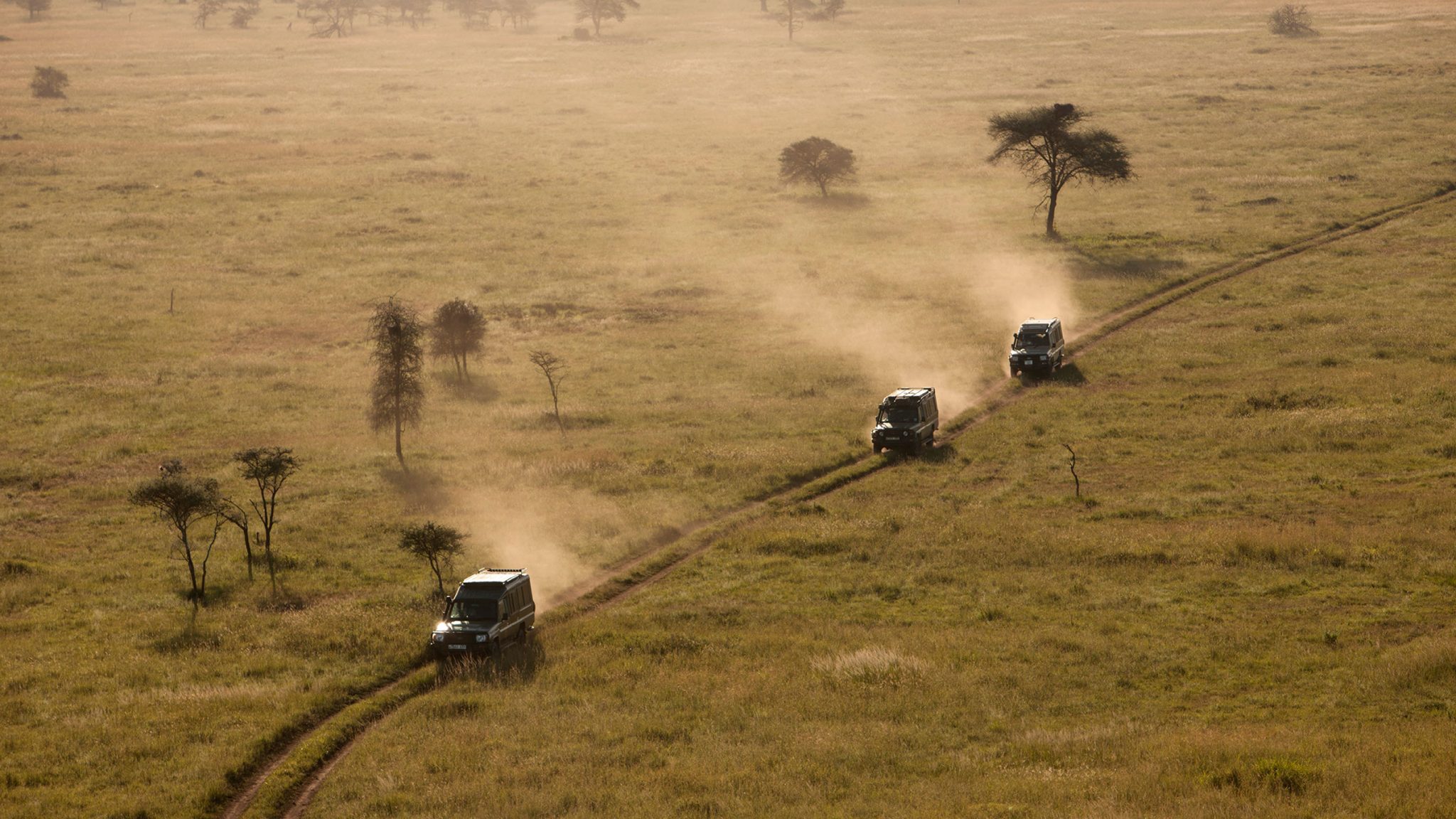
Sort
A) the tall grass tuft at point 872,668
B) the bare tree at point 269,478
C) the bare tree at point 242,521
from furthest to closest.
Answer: the bare tree at point 269,478
the bare tree at point 242,521
the tall grass tuft at point 872,668

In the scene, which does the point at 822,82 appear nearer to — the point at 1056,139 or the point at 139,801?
the point at 1056,139

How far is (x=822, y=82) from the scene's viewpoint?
14612cm

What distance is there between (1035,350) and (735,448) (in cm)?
1441

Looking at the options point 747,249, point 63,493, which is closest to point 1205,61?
point 747,249

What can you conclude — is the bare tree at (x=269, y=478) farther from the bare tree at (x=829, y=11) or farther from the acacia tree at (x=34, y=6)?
the acacia tree at (x=34, y=6)

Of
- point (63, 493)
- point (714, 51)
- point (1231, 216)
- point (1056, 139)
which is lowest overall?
point (63, 493)

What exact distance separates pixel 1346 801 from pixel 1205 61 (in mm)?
132385

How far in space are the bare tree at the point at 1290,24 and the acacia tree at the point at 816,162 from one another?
80.9 m

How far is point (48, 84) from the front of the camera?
12662 centimetres

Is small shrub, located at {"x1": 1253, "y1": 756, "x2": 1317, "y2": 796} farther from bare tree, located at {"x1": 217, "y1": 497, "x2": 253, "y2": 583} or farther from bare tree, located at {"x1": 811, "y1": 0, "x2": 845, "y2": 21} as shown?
bare tree, located at {"x1": 811, "y1": 0, "x2": 845, "y2": 21}

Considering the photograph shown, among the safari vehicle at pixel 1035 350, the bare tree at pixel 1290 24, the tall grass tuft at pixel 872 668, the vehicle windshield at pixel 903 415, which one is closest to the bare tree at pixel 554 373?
the vehicle windshield at pixel 903 415

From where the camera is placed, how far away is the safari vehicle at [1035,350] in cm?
5009

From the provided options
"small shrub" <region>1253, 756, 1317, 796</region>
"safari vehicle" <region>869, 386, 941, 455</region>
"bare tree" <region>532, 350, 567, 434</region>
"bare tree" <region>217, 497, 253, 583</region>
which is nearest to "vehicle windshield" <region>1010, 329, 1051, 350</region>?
"safari vehicle" <region>869, 386, 941, 455</region>

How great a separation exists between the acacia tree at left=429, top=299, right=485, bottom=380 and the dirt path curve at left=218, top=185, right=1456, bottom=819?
73.9 feet
